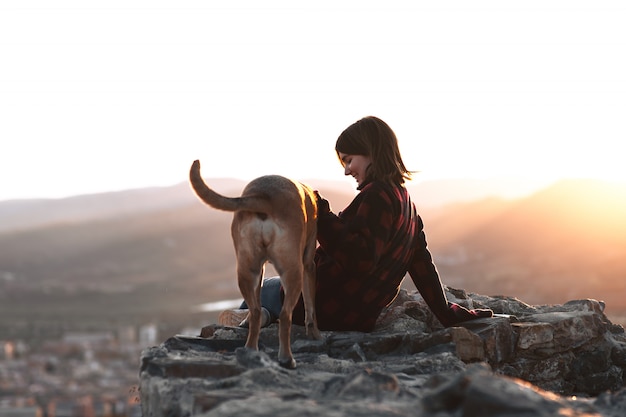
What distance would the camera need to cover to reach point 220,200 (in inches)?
214

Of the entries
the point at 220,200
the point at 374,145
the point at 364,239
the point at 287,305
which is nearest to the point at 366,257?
the point at 364,239

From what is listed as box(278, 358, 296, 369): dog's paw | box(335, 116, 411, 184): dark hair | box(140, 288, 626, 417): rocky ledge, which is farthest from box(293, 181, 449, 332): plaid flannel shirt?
box(278, 358, 296, 369): dog's paw

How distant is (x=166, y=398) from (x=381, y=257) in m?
2.28

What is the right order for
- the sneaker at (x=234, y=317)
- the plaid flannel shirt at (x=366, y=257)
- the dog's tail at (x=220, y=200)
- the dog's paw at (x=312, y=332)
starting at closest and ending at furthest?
1. the dog's tail at (x=220, y=200)
2. the plaid flannel shirt at (x=366, y=257)
3. the dog's paw at (x=312, y=332)
4. the sneaker at (x=234, y=317)

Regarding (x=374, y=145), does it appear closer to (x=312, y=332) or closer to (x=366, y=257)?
(x=366, y=257)

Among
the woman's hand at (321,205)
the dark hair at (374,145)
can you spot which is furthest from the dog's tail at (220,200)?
the dark hair at (374,145)

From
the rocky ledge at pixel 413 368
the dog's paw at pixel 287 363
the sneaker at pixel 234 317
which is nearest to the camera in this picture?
the rocky ledge at pixel 413 368

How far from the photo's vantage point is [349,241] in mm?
6270

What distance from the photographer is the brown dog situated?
543 centimetres

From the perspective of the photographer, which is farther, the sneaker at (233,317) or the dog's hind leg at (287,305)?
the sneaker at (233,317)

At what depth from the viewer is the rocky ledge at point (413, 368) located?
4.06 metres

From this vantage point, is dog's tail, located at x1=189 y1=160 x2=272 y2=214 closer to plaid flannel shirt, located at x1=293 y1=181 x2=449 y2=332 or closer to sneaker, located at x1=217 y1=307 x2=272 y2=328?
plaid flannel shirt, located at x1=293 y1=181 x2=449 y2=332

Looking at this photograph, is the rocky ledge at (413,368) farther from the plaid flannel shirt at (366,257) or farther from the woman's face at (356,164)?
the woman's face at (356,164)

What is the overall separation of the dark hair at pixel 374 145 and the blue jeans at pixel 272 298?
1253mm
